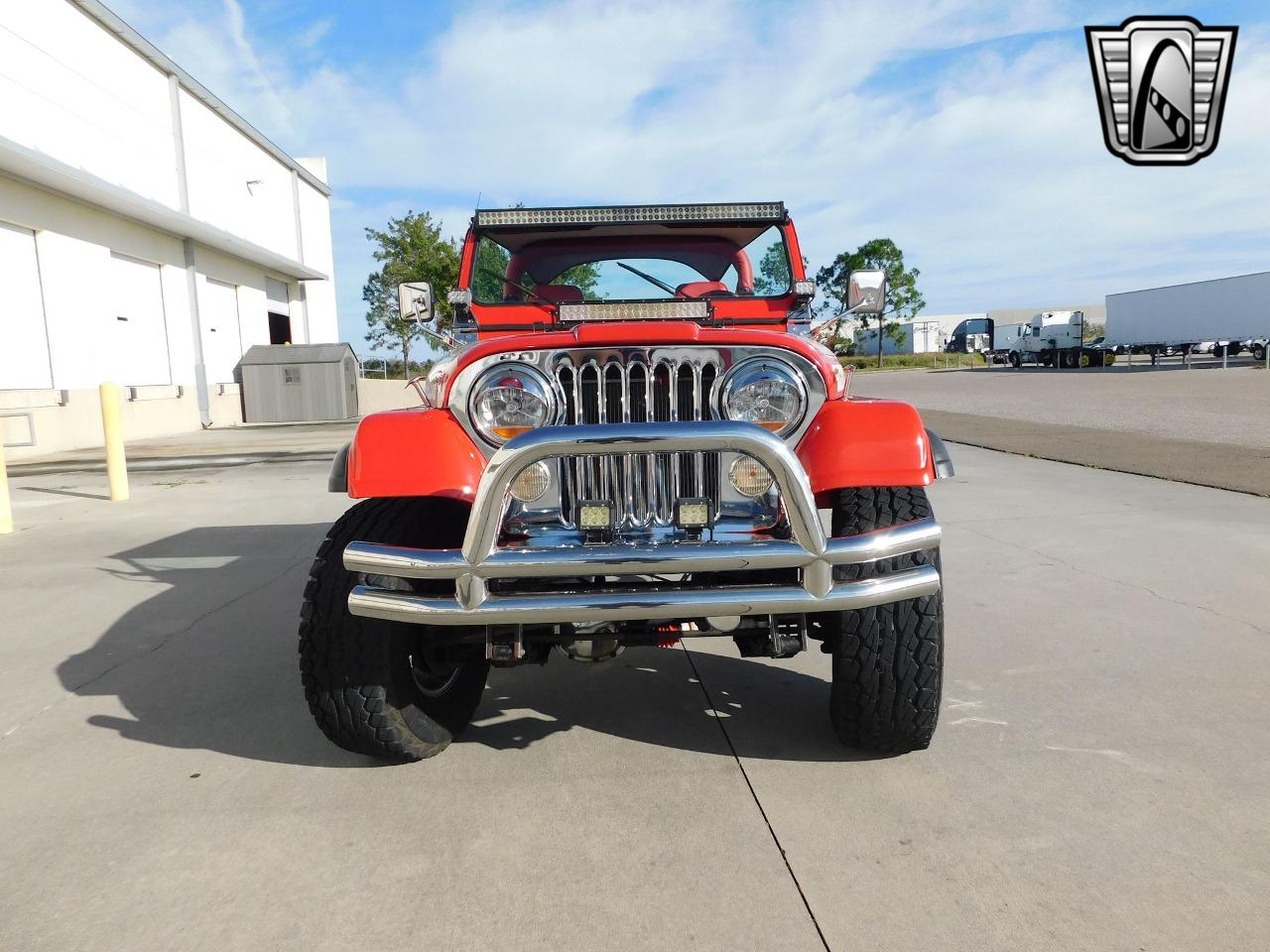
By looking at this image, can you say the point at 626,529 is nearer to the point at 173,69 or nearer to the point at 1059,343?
the point at 173,69

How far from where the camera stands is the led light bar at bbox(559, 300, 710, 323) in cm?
331

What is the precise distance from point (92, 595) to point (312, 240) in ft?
86.4

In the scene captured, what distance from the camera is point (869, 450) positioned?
96.8 inches

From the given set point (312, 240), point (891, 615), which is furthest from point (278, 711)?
point (312, 240)

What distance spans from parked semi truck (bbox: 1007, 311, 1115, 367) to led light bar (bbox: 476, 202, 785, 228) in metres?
45.0

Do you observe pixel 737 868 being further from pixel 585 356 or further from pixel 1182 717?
pixel 1182 717

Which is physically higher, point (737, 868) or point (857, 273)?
point (857, 273)

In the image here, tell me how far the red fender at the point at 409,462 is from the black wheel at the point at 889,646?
1.06 m

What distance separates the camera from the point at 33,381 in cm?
1434

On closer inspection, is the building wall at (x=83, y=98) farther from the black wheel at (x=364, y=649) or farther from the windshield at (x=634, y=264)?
the black wheel at (x=364, y=649)

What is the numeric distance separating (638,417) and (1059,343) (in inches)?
1877

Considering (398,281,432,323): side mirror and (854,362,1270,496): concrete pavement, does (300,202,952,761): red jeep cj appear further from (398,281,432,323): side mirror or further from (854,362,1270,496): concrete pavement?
(854,362,1270,496): concrete pavement

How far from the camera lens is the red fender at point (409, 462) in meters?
2.44

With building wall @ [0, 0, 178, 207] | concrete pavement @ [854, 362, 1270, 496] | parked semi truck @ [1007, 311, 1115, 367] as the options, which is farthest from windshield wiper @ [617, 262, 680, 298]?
parked semi truck @ [1007, 311, 1115, 367]
